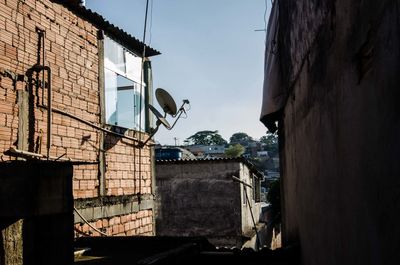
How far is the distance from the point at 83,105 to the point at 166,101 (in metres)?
2.42

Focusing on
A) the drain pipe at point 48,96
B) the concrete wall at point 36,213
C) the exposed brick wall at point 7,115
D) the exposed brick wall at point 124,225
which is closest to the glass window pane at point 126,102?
the exposed brick wall at point 124,225

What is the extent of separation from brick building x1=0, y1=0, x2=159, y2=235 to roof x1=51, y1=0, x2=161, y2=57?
26mm

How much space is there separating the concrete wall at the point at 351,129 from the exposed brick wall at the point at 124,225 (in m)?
5.21

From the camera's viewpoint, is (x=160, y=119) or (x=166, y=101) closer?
(x=160, y=119)

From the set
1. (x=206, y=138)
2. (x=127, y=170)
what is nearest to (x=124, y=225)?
(x=127, y=170)

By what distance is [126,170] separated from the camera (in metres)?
9.82

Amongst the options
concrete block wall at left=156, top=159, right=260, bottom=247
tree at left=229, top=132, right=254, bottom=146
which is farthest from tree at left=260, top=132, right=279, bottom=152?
concrete block wall at left=156, top=159, right=260, bottom=247

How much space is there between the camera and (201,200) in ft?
56.5

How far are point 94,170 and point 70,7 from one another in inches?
147

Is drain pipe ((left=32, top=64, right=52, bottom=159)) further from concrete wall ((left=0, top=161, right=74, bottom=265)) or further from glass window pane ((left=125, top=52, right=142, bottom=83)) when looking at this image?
concrete wall ((left=0, top=161, right=74, bottom=265))

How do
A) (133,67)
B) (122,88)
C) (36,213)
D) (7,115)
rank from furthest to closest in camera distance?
(133,67)
(122,88)
(7,115)
(36,213)

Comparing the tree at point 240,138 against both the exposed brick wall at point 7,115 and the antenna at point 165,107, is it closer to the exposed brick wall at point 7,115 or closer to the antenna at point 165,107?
the antenna at point 165,107

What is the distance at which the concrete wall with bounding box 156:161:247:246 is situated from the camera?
16.9 meters

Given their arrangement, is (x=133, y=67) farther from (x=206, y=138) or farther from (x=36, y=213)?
(x=206, y=138)
